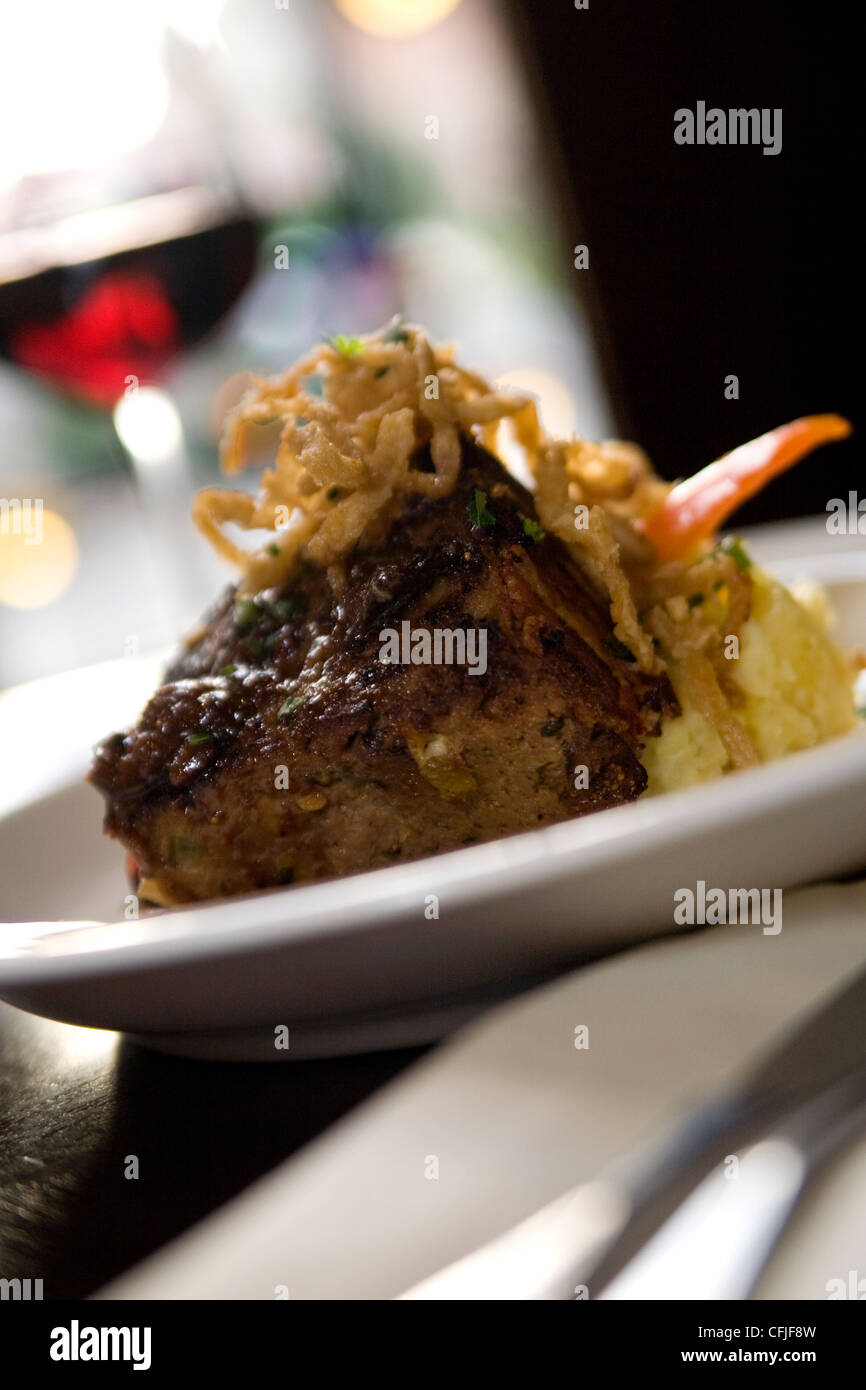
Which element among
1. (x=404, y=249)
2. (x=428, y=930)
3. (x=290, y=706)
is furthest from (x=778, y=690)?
(x=404, y=249)

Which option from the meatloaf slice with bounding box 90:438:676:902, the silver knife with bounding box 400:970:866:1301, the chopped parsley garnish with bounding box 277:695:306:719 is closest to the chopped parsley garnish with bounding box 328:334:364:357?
the meatloaf slice with bounding box 90:438:676:902

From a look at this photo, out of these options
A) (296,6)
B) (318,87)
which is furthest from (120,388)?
(318,87)

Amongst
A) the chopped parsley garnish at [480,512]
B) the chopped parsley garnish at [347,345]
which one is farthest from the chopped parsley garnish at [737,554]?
the chopped parsley garnish at [347,345]

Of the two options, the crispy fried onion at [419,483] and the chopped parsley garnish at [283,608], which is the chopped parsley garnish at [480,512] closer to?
the crispy fried onion at [419,483]

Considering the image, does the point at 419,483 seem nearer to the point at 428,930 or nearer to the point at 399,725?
the point at 399,725

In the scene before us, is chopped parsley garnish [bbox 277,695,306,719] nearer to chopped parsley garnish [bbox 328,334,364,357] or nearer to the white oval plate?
the white oval plate
